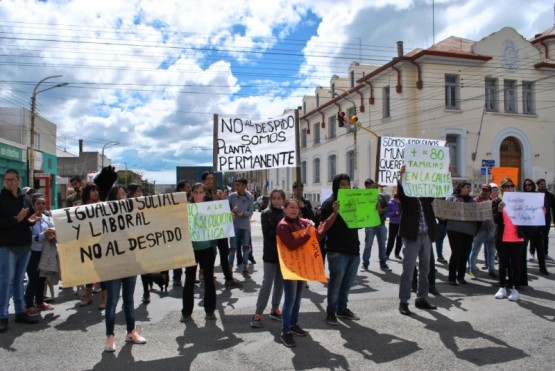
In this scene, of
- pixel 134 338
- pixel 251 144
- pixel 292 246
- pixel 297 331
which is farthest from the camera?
pixel 251 144

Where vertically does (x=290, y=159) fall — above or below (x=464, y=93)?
below

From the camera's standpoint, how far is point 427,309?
6582 mm

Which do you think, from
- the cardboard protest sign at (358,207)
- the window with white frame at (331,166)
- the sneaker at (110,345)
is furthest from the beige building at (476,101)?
the sneaker at (110,345)

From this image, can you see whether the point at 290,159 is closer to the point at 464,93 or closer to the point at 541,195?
the point at 541,195

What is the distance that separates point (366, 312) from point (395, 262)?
4.67m

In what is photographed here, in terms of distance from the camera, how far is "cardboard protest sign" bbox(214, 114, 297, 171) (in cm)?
731

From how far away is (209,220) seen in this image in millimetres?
6605

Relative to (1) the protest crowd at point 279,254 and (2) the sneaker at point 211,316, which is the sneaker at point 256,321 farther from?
(2) the sneaker at point 211,316

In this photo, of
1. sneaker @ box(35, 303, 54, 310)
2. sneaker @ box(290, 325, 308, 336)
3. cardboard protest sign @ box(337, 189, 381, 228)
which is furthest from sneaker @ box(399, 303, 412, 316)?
sneaker @ box(35, 303, 54, 310)

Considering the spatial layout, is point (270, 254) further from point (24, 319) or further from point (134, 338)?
point (24, 319)

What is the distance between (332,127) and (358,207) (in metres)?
36.4

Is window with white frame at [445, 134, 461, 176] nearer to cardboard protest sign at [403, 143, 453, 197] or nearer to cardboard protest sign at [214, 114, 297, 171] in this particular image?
cardboard protest sign at [403, 143, 453, 197]

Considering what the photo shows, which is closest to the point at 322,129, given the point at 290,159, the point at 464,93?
the point at 464,93

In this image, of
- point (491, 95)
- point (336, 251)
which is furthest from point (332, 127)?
point (336, 251)
